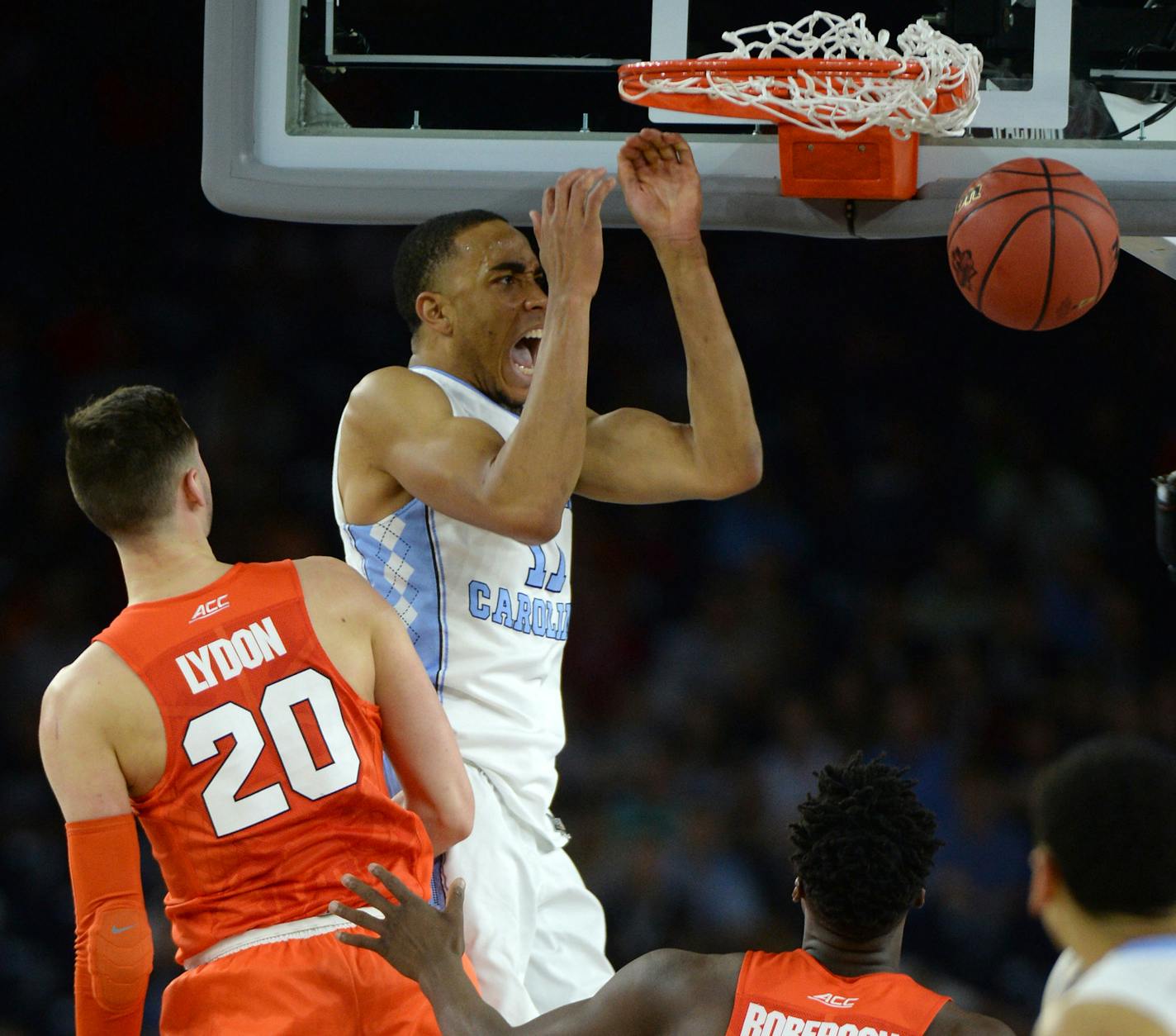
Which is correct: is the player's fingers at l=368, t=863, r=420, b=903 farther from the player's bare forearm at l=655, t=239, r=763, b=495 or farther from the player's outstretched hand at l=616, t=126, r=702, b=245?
the player's outstretched hand at l=616, t=126, r=702, b=245

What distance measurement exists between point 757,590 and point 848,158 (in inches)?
141

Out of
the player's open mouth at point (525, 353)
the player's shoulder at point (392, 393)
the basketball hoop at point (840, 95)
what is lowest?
the player's shoulder at point (392, 393)

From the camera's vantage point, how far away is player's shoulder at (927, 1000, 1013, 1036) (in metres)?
2.32

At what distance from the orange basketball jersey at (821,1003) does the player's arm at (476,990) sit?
36mm

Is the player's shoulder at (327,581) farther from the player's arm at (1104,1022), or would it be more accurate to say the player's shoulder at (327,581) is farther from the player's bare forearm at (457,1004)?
the player's arm at (1104,1022)

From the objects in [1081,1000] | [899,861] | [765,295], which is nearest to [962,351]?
[765,295]

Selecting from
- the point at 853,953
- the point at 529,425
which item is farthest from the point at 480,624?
the point at 853,953

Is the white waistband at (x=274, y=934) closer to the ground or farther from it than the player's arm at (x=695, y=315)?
closer to the ground

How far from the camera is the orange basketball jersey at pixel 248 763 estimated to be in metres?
2.47

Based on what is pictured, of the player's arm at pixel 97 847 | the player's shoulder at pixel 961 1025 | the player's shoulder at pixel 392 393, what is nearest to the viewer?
the player's shoulder at pixel 961 1025

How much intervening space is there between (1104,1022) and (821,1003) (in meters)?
0.97

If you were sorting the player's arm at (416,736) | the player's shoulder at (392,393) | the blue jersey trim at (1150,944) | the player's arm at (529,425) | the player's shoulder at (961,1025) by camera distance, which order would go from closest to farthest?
the blue jersey trim at (1150,944) < the player's shoulder at (961,1025) < the player's arm at (416,736) < the player's arm at (529,425) < the player's shoulder at (392,393)

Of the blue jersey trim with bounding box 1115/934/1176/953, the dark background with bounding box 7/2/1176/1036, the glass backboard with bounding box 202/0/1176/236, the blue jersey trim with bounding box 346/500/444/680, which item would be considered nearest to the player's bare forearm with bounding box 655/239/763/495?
the glass backboard with bounding box 202/0/1176/236

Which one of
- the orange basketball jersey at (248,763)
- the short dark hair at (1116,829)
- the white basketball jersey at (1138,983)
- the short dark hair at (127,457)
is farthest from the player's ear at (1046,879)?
the short dark hair at (127,457)
